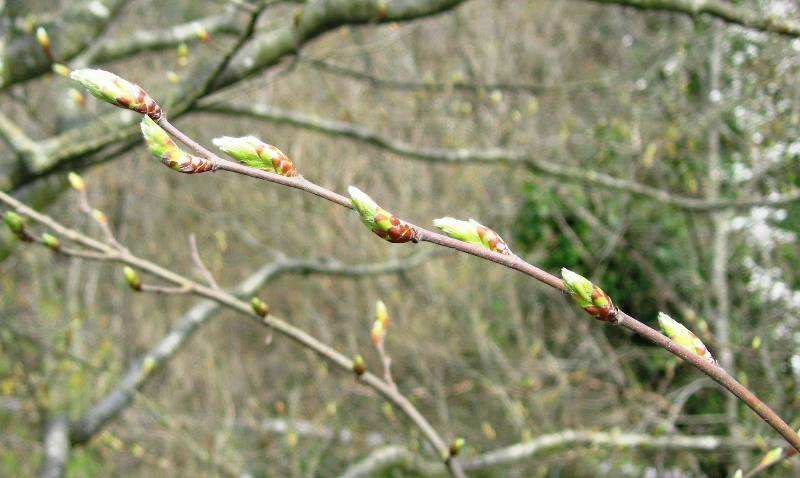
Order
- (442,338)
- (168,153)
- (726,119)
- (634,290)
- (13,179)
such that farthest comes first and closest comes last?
(634,290), (442,338), (726,119), (13,179), (168,153)

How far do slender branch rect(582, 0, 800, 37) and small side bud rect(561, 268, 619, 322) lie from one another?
1.92 metres

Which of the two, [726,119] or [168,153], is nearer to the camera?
[168,153]

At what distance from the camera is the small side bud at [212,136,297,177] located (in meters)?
0.77

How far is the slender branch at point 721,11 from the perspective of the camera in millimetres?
2217

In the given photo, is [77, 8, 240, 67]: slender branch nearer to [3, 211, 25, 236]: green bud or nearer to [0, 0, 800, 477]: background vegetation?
[0, 0, 800, 477]: background vegetation

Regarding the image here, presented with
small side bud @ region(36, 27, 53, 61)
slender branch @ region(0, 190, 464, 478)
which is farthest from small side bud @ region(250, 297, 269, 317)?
small side bud @ region(36, 27, 53, 61)

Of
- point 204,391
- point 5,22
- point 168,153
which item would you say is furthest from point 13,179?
point 204,391

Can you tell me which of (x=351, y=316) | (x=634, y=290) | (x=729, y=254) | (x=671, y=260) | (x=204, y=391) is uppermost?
(x=729, y=254)

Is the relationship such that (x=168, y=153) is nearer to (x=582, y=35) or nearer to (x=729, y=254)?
(x=729, y=254)

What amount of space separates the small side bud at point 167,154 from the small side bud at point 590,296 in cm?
→ 44

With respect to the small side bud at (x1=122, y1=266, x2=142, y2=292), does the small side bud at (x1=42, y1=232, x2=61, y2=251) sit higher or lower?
higher

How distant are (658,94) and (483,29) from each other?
3.46 metres

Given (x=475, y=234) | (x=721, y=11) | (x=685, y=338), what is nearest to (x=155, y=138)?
(x=475, y=234)

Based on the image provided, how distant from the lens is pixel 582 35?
994cm
